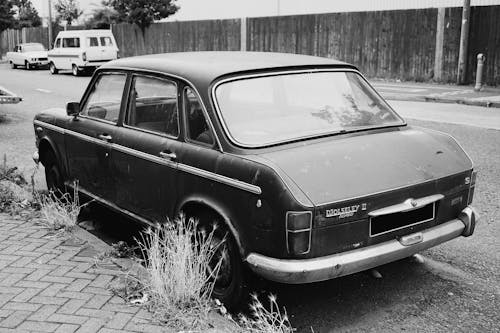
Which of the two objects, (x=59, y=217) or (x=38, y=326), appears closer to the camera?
(x=38, y=326)

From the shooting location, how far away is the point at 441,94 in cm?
1827

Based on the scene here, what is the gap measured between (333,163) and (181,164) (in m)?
1.12

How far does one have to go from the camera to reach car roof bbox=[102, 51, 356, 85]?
452cm

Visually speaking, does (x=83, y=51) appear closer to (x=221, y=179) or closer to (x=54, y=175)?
(x=54, y=175)

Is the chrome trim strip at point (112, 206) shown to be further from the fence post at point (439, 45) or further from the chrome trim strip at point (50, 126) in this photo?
the fence post at point (439, 45)

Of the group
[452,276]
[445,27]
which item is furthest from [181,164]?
[445,27]

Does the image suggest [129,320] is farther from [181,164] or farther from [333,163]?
[333,163]

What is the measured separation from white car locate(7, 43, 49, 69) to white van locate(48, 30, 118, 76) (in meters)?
4.02

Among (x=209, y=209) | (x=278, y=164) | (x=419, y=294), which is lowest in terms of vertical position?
(x=419, y=294)

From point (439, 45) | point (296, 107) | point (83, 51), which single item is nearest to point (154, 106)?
point (296, 107)

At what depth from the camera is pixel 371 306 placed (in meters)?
4.24

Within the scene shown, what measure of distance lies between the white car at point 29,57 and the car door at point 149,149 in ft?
98.5

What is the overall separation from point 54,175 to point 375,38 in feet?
63.1

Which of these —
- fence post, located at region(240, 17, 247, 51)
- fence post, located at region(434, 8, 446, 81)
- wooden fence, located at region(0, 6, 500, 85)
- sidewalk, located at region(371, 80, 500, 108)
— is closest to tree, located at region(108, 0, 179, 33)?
wooden fence, located at region(0, 6, 500, 85)
